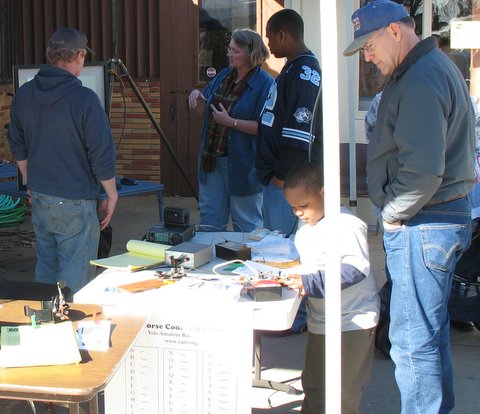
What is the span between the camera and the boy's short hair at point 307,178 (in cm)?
263

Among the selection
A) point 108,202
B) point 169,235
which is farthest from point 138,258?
point 108,202

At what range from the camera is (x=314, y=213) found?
2.64 meters

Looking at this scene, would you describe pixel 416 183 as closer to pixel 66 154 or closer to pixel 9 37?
pixel 66 154

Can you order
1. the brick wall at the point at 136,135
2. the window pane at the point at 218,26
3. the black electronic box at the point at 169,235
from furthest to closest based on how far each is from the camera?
the brick wall at the point at 136,135, the window pane at the point at 218,26, the black electronic box at the point at 169,235

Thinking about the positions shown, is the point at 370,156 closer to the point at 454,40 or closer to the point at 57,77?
the point at 57,77

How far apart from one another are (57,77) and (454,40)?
3025 mm

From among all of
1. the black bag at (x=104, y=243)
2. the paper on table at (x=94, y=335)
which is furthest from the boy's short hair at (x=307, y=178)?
the black bag at (x=104, y=243)

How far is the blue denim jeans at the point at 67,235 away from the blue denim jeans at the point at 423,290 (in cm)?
156

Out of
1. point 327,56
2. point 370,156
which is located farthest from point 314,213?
point 327,56

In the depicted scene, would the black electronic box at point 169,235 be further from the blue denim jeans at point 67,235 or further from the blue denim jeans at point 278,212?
the blue denim jeans at point 278,212

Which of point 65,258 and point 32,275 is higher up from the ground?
point 65,258

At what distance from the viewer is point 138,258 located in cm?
291

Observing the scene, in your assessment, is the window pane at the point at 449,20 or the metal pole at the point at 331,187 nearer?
the metal pole at the point at 331,187

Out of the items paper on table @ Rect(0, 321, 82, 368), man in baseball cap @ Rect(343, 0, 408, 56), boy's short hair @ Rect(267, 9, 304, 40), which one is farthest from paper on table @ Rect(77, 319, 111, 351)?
boy's short hair @ Rect(267, 9, 304, 40)
